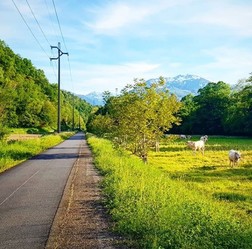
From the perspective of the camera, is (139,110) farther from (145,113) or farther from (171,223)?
(171,223)

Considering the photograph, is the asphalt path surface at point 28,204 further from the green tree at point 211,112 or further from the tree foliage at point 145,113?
the green tree at point 211,112

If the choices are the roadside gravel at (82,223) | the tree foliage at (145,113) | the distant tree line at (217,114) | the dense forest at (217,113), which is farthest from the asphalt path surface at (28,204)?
the distant tree line at (217,114)

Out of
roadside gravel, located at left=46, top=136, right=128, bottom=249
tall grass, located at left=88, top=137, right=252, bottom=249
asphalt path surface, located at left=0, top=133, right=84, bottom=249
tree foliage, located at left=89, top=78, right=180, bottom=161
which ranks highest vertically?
tree foliage, located at left=89, top=78, right=180, bottom=161

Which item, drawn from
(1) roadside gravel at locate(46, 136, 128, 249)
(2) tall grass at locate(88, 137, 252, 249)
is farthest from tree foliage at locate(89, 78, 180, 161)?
(2) tall grass at locate(88, 137, 252, 249)

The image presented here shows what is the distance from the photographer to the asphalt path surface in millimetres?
8366

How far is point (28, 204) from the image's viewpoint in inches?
471

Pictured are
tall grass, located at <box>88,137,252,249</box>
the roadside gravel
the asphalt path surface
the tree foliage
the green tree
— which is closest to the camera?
tall grass, located at <box>88,137,252,249</box>

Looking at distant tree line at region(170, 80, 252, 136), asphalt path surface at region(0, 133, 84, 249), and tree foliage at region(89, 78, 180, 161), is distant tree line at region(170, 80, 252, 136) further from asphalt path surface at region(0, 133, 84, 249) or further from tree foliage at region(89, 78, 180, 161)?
asphalt path surface at region(0, 133, 84, 249)

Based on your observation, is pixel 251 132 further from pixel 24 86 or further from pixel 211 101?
pixel 24 86

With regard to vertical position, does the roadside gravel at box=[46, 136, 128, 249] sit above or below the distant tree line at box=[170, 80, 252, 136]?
below

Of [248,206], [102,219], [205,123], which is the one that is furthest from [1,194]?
[205,123]

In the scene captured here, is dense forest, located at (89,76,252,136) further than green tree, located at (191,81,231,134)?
No

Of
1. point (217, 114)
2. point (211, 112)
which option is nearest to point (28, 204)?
point (217, 114)

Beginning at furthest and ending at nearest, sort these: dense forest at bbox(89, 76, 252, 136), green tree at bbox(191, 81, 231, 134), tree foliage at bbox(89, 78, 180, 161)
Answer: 1. green tree at bbox(191, 81, 231, 134)
2. dense forest at bbox(89, 76, 252, 136)
3. tree foliage at bbox(89, 78, 180, 161)
